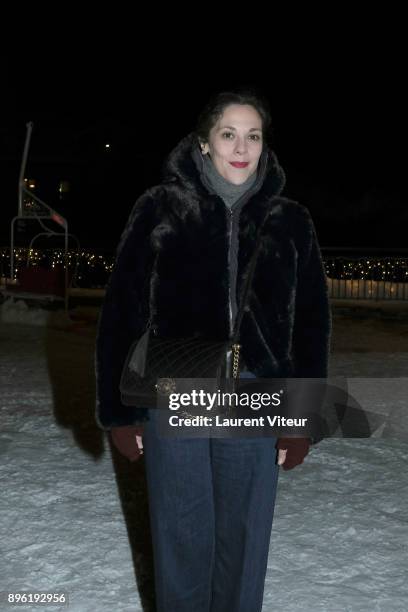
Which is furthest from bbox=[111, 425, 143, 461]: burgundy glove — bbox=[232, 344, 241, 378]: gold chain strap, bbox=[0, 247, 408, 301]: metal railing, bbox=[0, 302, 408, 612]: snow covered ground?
bbox=[0, 247, 408, 301]: metal railing

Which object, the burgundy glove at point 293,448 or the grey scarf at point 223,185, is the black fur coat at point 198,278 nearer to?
the grey scarf at point 223,185

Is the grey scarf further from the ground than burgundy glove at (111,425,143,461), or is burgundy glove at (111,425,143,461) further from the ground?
the grey scarf

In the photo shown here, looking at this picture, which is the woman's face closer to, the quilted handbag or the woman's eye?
the woman's eye

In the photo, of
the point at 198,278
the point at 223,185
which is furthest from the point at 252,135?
the point at 198,278

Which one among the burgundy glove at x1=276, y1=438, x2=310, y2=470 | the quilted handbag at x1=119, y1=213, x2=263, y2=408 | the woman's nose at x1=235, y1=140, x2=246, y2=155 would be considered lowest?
the burgundy glove at x1=276, y1=438, x2=310, y2=470

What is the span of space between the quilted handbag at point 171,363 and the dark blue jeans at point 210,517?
0.09 m

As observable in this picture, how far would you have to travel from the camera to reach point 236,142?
236 centimetres

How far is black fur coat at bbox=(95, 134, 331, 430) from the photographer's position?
2332 mm

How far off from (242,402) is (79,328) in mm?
10551

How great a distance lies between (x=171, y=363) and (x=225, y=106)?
2.59 ft

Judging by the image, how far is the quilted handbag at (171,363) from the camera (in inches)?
90.1

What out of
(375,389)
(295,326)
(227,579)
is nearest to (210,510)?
(227,579)

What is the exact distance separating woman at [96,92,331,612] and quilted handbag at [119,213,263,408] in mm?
43

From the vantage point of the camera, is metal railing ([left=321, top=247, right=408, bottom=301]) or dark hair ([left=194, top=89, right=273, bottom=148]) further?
metal railing ([left=321, top=247, right=408, bottom=301])
